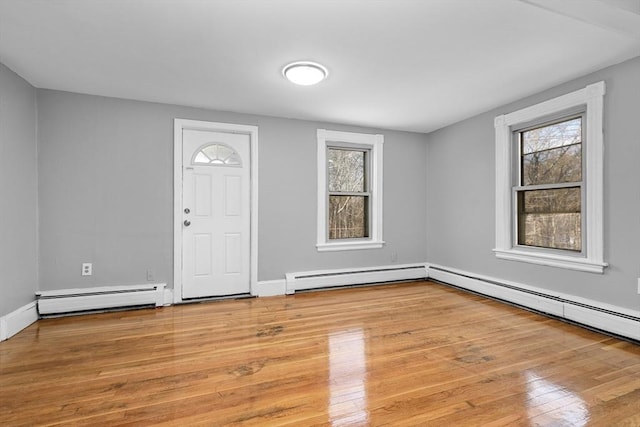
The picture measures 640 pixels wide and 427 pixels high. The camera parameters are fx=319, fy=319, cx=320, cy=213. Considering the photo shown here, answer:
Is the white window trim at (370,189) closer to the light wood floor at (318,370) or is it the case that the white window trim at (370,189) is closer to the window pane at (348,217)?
the window pane at (348,217)

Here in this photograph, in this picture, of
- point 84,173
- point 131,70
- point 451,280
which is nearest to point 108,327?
point 84,173

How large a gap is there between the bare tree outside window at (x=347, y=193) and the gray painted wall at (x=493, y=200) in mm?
1111

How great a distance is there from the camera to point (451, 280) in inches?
184

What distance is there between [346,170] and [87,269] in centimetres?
347

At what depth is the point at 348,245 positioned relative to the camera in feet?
15.3

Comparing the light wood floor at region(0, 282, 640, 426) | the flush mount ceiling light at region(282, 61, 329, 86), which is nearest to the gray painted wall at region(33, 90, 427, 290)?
the light wood floor at region(0, 282, 640, 426)

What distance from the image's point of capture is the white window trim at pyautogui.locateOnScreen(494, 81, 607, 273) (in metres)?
2.91

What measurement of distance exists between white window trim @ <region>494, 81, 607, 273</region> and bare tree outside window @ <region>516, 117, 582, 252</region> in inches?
5.0

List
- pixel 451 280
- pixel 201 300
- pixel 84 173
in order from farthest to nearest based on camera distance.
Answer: pixel 451 280 → pixel 201 300 → pixel 84 173

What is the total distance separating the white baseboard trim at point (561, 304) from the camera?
2723mm

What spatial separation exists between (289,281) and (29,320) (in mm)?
2688

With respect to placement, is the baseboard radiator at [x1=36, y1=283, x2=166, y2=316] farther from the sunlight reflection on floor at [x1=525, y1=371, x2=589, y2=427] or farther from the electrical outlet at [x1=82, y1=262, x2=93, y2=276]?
the sunlight reflection on floor at [x1=525, y1=371, x2=589, y2=427]

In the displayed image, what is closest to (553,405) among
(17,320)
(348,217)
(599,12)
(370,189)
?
(599,12)

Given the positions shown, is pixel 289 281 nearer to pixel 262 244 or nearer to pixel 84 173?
pixel 262 244
